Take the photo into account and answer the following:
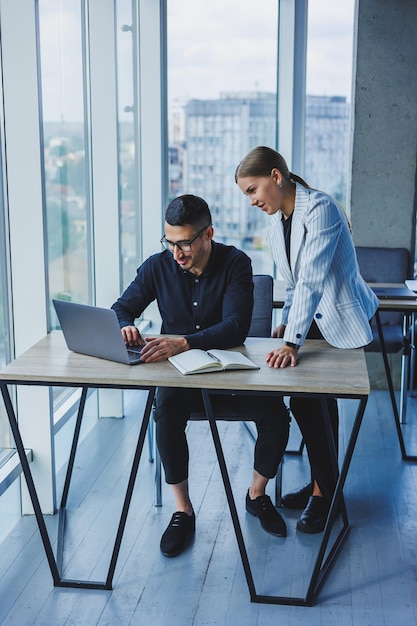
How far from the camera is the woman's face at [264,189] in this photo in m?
3.08

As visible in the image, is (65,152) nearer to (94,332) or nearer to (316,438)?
(94,332)

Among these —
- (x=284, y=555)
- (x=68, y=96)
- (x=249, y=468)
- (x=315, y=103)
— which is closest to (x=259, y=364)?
(x=284, y=555)

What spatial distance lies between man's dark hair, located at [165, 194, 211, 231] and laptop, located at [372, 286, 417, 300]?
4.33 feet

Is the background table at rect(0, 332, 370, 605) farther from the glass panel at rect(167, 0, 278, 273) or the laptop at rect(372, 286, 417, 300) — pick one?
the glass panel at rect(167, 0, 278, 273)

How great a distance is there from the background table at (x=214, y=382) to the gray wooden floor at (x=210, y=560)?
3.4 inches

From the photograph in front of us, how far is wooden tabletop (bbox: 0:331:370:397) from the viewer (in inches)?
102

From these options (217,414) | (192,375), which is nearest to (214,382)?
(192,375)

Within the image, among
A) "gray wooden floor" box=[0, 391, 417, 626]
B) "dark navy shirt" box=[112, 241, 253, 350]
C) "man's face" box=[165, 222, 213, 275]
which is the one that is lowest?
"gray wooden floor" box=[0, 391, 417, 626]

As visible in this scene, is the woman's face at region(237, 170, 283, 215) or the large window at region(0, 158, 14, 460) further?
the large window at region(0, 158, 14, 460)

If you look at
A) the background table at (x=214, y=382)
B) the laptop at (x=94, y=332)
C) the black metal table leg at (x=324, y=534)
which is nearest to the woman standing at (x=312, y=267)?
the background table at (x=214, y=382)

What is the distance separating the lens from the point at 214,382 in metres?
2.62

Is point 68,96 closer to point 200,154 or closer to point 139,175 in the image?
point 139,175

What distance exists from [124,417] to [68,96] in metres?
1.77

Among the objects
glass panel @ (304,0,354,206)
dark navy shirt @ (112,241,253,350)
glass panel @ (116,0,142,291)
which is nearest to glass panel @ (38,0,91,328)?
glass panel @ (116,0,142,291)
